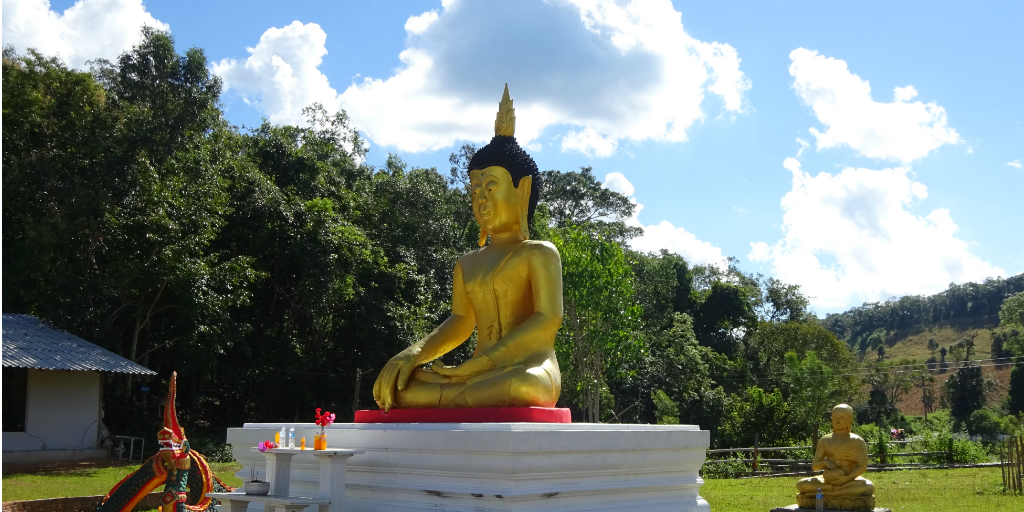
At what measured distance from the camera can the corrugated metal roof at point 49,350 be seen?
16344 millimetres

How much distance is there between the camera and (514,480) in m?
4.89

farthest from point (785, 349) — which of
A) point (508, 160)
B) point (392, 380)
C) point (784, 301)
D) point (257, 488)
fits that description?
point (257, 488)

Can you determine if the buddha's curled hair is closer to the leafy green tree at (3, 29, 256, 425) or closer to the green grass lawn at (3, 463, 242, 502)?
the green grass lawn at (3, 463, 242, 502)

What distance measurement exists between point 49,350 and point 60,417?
236cm

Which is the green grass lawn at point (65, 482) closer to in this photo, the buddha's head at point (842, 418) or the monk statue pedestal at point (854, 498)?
the monk statue pedestal at point (854, 498)

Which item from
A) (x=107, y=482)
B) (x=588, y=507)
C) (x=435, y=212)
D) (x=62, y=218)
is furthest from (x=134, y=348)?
(x=588, y=507)

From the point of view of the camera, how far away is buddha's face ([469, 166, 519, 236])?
6.93 metres

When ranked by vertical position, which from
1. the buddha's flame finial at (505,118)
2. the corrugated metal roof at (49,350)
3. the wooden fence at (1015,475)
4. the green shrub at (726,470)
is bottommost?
the green shrub at (726,470)

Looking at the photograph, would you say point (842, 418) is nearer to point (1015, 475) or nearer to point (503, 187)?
point (503, 187)

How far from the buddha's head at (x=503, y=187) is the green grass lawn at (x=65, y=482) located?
782cm

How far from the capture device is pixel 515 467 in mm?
4836

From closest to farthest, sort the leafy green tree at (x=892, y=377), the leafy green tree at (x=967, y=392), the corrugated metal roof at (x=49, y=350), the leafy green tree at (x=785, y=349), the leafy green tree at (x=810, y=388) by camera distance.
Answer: the corrugated metal roof at (x=49, y=350) → the leafy green tree at (x=810, y=388) → the leafy green tree at (x=785, y=349) → the leafy green tree at (x=967, y=392) → the leafy green tree at (x=892, y=377)

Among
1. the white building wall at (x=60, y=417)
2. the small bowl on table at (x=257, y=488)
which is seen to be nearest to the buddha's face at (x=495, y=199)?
the small bowl on table at (x=257, y=488)

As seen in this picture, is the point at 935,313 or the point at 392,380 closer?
the point at 392,380
